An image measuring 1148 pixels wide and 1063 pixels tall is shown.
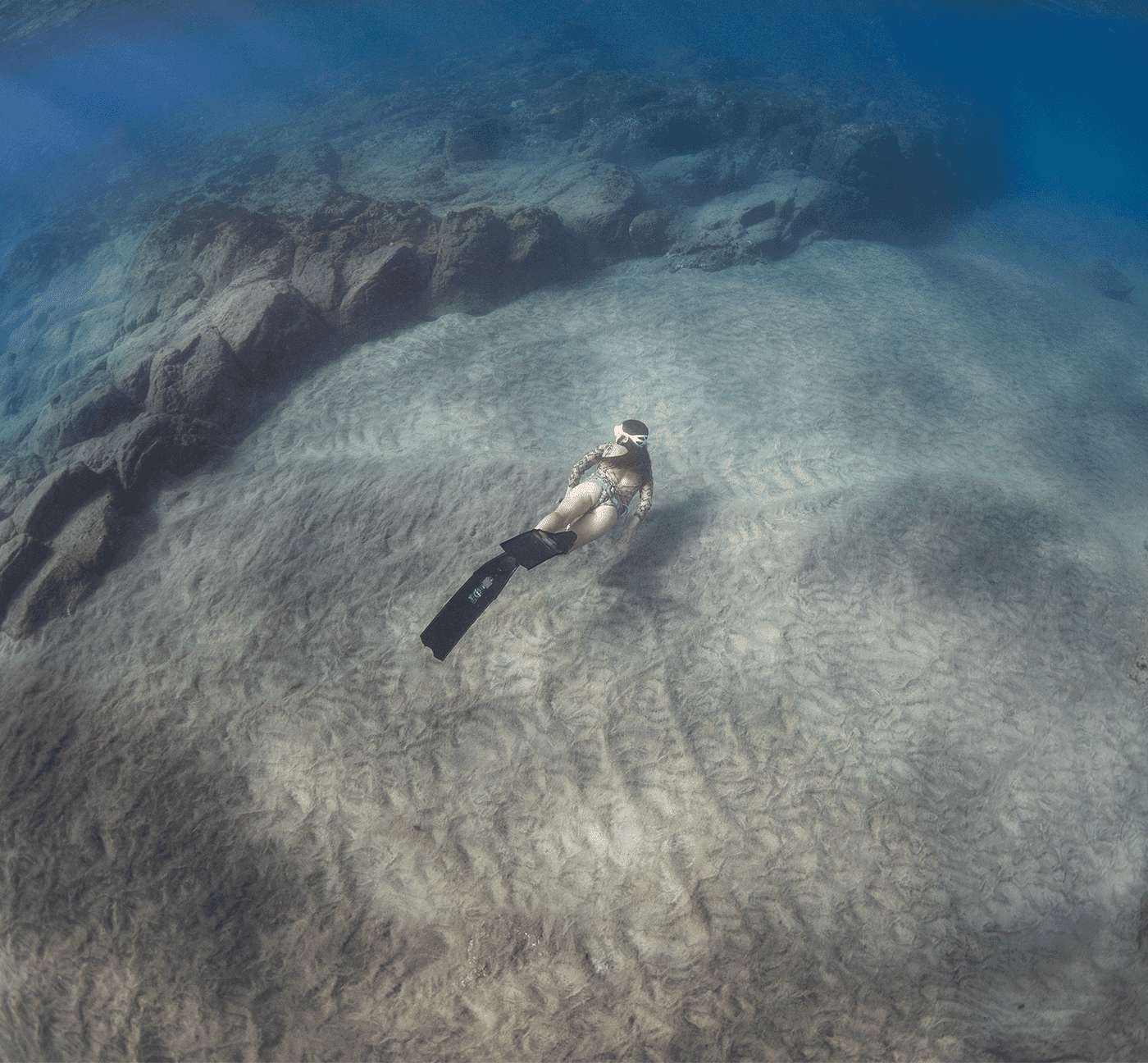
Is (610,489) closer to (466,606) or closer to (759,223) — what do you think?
(466,606)

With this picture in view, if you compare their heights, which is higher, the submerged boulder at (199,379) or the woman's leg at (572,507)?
the submerged boulder at (199,379)

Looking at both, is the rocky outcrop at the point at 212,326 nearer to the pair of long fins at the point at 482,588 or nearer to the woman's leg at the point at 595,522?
the pair of long fins at the point at 482,588

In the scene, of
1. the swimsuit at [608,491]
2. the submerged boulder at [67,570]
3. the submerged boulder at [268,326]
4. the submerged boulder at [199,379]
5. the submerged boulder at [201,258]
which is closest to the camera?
the swimsuit at [608,491]

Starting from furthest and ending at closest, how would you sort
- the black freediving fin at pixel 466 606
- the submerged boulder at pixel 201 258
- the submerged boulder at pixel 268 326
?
the submerged boulder at pixel 201 258, the submerged boulder at pixel 268 326, the black freediving fin at pixel 466 606

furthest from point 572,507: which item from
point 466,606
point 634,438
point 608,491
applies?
point 466,606

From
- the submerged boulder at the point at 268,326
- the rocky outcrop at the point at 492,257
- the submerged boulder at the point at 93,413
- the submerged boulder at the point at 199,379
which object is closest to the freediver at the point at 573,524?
the submerged boulder at the point at 199,379
